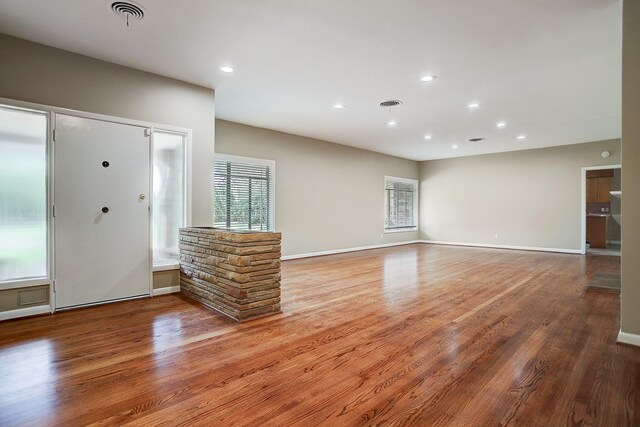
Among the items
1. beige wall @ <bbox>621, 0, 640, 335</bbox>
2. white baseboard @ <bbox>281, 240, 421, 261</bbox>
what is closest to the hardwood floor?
beige wall @ <bbox>621, 0, 640, 335</bbox>

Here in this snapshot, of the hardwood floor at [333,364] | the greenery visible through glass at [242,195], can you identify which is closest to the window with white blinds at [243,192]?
the greenery visible through glass at [242,195]

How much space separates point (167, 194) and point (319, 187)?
162 inches

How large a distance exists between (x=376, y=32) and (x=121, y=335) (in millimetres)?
3578

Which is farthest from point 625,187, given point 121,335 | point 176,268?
point 176,268

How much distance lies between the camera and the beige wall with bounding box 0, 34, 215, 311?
3.22 meters

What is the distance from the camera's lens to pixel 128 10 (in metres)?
2.79

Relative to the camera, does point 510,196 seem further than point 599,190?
Yes

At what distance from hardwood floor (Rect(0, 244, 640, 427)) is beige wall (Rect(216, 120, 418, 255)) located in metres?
Result: 3.33

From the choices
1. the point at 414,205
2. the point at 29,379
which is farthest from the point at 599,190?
the point at 29,379

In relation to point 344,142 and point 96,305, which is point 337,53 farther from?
point 344,142

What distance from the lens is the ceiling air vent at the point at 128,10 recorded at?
8.89 feet

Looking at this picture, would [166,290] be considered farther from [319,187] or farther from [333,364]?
[319,187]

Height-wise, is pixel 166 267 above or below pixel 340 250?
above

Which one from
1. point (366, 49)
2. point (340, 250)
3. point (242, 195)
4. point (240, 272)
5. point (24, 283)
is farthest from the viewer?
point (340, 250)
